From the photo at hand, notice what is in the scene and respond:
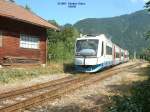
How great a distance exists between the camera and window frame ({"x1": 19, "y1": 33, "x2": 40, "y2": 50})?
28.5 m

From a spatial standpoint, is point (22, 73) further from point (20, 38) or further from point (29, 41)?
point (29, 41)

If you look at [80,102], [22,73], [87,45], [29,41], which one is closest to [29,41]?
[29,41]

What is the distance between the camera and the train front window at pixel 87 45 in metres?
27.8

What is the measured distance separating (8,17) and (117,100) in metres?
16.9

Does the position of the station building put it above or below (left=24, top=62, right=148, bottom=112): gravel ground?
above

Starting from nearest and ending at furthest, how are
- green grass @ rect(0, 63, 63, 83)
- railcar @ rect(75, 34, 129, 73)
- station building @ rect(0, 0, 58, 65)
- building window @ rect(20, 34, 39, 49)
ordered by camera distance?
green grass @ rect(0, 63, 63, 83), station building @ rect(0, 0, 58, 65), railcar @ rect(75, 34, 129, 73), building window @ rect(20, 34, 39, 49)

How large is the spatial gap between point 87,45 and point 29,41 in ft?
15.7

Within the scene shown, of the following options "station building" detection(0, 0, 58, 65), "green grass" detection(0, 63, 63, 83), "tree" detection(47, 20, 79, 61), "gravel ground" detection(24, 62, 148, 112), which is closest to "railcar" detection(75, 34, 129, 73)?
"green grass" detection(0, 63, 63, 83)

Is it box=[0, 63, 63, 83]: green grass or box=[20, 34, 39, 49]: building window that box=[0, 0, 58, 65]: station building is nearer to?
box=[20, 34, 39, 49]: building window

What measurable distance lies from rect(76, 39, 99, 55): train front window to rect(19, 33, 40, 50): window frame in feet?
12.7

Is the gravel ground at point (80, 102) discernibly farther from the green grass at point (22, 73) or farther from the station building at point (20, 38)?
the station building at point (20, 38)

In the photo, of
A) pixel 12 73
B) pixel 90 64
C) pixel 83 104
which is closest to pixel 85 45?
pixel 90 64

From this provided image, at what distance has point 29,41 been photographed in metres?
29.2

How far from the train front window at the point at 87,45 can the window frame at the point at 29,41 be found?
12.7 feet
